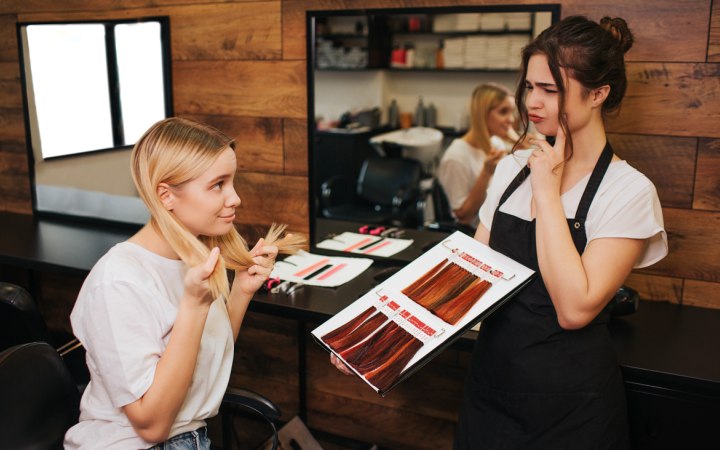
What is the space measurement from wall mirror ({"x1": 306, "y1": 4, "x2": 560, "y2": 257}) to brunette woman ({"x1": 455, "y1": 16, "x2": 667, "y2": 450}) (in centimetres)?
64

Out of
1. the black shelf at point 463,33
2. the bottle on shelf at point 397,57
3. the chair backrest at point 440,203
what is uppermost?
the black shelf at point 463,33

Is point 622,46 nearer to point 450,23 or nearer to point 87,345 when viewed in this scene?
point 87,345

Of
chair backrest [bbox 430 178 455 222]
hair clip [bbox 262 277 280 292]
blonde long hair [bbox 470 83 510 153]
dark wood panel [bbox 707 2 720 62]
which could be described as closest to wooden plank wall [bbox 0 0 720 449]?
dark wood panel [bbox 707 2 720 62]

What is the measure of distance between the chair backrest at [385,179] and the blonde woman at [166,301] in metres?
1.53

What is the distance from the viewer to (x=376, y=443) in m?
2.59

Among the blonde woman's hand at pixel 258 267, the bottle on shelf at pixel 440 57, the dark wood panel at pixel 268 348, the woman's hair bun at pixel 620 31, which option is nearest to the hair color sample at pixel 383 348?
the blonde woman's hand at pixel 258 267

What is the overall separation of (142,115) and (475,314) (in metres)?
1.89

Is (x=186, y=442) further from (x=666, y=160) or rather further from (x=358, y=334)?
(x=666, y=160)

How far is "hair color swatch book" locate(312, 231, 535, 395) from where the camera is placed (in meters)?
1.43

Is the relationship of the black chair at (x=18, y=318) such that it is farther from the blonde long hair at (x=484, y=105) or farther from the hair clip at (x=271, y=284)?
the blonde long hair at (x=484, y=105)

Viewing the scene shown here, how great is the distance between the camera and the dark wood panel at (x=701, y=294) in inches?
78.0

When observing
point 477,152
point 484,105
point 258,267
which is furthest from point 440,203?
point 258,267

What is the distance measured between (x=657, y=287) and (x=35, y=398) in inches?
68.2

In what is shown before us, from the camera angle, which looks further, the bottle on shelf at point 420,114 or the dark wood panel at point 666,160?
the bottle on shelf at point 420,114
